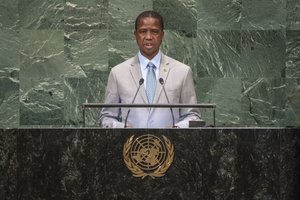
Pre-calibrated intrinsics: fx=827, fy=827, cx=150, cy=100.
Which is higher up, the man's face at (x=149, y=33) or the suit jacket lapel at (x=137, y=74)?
the man's face at (x=149, y=33)

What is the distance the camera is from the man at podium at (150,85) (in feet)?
21.5

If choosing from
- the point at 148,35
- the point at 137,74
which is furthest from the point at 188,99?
the point at 148,35

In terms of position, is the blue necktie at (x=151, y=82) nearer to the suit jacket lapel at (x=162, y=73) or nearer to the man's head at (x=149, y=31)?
the suit jacket lapel at (x=162, y=73)

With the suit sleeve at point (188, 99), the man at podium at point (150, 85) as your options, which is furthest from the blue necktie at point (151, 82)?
the suit sleeve at point (188, 99)

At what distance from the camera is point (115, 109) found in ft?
21.7

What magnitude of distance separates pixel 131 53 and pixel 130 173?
4.09 m

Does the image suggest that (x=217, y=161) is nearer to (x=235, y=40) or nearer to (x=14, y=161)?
(x=14, y=161)

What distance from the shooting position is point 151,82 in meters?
6.88

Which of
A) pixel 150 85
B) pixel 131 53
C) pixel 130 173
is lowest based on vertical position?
pixel 130 173

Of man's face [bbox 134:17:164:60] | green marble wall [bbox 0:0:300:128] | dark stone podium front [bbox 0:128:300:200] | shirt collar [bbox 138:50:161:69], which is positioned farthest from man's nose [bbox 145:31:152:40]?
green marble wall [bbox 0:0:300:128]

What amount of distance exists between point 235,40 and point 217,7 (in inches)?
17.2

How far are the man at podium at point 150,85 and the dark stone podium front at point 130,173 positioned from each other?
842 mm

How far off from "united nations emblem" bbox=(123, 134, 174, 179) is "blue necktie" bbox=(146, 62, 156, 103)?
3.78ft

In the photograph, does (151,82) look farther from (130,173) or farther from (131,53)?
(131,53)
